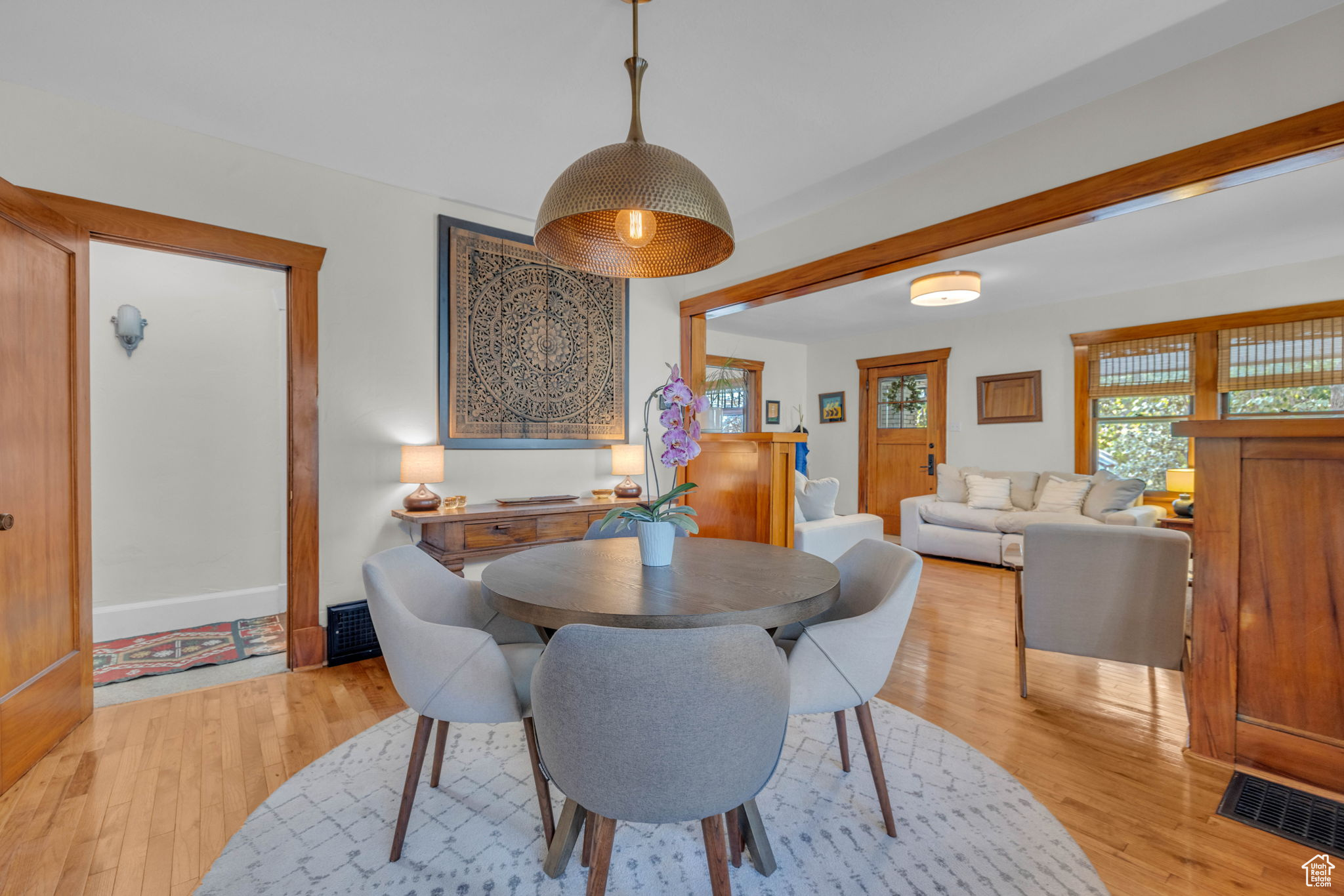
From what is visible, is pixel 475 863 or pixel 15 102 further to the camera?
pixel 15 102

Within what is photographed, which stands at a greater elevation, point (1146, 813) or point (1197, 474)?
point (1197, 474)

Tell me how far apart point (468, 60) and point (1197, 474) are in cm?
302

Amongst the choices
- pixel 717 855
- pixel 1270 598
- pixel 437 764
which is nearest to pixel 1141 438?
pixel 1270 598

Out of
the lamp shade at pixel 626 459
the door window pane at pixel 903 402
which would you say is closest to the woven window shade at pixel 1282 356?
the door window pane at pixel 903 402

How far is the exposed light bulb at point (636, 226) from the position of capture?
1.72 meters

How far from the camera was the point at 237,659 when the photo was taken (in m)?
2.97

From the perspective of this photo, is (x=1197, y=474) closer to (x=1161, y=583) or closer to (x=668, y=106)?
(x=1161, y=583)

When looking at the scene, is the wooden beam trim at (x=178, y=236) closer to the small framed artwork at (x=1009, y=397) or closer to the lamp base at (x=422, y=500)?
the lamp base at (x=422, y=500)

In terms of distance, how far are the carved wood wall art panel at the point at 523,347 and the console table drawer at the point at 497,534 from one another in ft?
2.05

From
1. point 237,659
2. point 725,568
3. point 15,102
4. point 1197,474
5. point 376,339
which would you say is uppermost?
point 15,102

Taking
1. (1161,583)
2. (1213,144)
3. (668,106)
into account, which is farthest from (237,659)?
(1213,144)

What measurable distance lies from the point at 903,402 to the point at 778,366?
163 centimetres

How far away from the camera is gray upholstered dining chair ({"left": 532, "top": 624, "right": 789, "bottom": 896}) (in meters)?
0.95

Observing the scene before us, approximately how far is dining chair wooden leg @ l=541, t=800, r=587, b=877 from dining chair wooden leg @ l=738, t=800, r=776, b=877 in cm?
43
